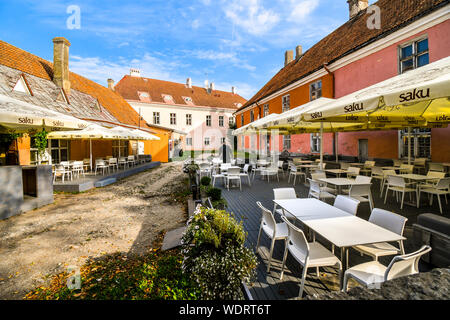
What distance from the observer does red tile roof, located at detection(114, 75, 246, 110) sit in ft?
101

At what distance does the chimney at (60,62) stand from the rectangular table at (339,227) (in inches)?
639

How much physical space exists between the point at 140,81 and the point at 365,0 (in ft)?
97.1

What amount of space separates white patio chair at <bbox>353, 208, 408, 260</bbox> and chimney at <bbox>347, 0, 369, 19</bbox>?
54.0 feet

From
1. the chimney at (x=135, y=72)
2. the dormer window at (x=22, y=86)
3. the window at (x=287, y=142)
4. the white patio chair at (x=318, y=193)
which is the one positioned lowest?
the white patio chair at (x=318, y=193)

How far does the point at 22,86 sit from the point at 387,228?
50.1ft

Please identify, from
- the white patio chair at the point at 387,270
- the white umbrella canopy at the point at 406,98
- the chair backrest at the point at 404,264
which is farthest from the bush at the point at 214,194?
the chair backrest at the point at 404,264

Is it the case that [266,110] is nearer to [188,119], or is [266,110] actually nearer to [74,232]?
[188,119]

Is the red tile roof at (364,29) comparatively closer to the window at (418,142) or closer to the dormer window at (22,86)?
the window at (418,142)

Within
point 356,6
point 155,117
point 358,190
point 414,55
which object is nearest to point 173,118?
point 155,117

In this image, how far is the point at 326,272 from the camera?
2.97 metres

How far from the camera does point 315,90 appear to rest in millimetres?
13852

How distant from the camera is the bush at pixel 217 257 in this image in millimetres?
2061
